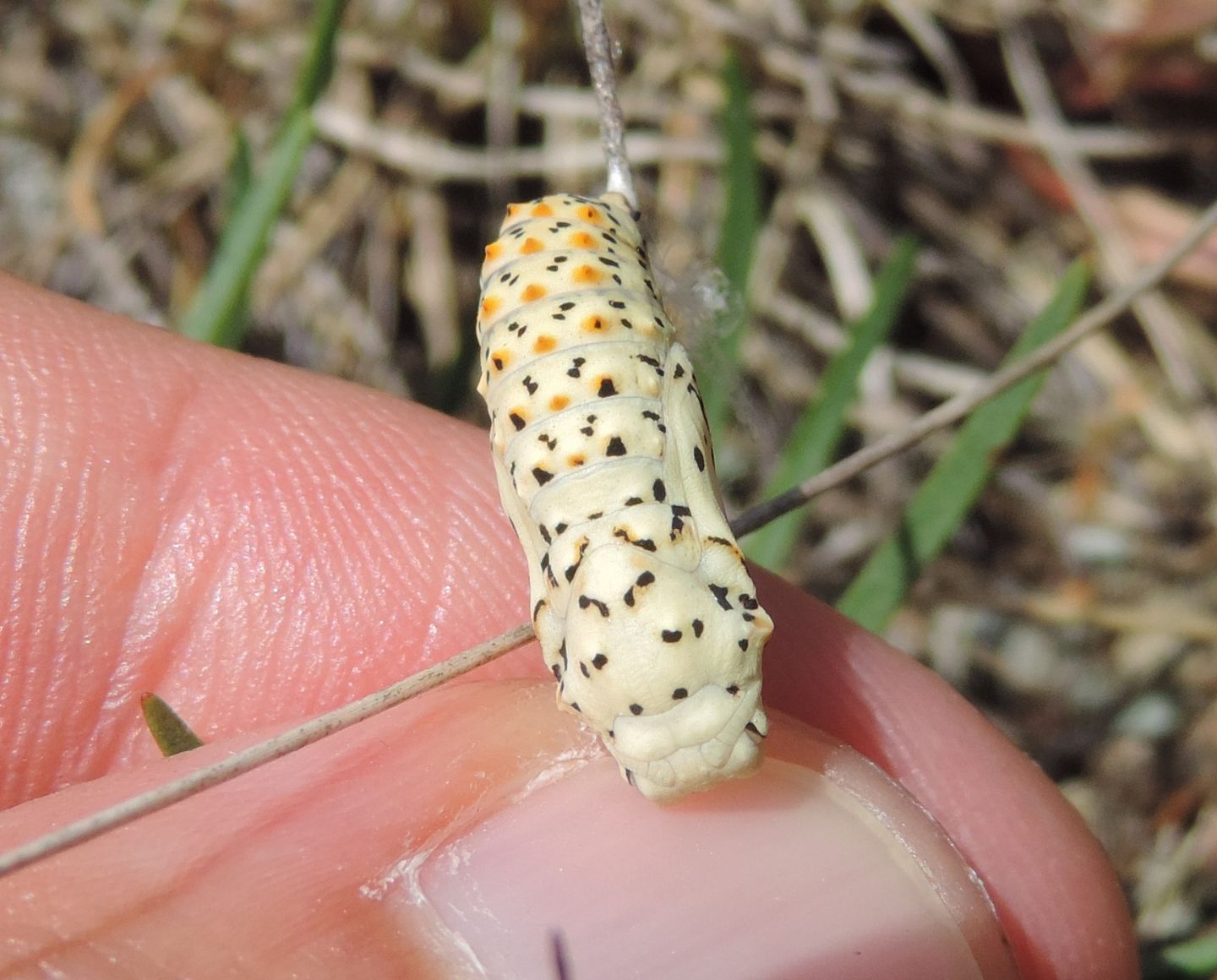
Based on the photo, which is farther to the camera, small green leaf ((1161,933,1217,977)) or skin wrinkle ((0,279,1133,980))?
small green leaf ((1161,933,1217,977))

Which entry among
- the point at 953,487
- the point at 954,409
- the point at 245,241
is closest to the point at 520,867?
the point at 954,409

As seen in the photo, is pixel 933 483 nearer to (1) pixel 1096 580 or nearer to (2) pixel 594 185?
(1) pixel 1096 580

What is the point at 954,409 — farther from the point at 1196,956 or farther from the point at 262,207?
the point at 262,207

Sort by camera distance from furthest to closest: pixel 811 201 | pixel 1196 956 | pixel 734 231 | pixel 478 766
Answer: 1. pixel 811 201
2. pixel 734 231
3. pixel 1196 956
4. pixel 478 766

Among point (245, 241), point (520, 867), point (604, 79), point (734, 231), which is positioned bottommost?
point (520, 867)

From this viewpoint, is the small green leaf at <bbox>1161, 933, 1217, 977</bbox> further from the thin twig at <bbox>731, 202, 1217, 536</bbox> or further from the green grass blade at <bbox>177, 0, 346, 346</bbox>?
the green grass blade at <bbox>177, 0, 346, 346</bbox>

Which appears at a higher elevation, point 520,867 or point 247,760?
point 247,760

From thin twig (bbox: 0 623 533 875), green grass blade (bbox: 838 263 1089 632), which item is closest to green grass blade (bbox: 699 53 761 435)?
green grass blade (bbox: 838 263 1089 632)

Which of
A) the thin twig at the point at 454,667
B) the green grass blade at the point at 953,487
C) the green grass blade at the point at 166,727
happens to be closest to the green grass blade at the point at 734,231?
the green grass blade at the point at 953,487
